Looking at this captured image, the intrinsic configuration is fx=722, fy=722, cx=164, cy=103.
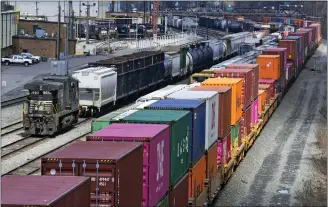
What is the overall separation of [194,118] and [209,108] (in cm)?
261

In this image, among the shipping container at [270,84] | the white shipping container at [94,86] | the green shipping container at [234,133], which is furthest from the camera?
the shipping container at [270,84]

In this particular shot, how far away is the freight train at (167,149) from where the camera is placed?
12.5 metres

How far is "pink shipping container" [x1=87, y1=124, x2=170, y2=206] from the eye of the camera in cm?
1488

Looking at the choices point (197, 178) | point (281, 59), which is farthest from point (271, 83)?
point (197, 178)

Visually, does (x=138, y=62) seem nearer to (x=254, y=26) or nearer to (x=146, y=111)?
(x=146, y=111)

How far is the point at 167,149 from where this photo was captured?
1670 centimetres

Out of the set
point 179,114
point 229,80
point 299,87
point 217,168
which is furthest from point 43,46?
point 179,114

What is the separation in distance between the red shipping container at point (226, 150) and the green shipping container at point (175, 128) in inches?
240

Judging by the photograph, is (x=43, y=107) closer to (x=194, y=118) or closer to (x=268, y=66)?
(x=194, y=118)

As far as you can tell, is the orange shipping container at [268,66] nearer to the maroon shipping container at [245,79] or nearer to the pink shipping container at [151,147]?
the maroon shipping container at [245,79]

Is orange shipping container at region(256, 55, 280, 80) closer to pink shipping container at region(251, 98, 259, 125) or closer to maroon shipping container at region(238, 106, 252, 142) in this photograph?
pink shipping container at region(251, 98, 259, 125)

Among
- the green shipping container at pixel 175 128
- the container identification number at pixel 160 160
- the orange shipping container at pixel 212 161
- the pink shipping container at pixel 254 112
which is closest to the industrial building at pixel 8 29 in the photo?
the pink shipping container at pixel 254 112

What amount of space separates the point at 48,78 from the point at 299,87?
118ft

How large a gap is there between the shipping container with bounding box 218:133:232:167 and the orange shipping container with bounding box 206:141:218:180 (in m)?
1.21
